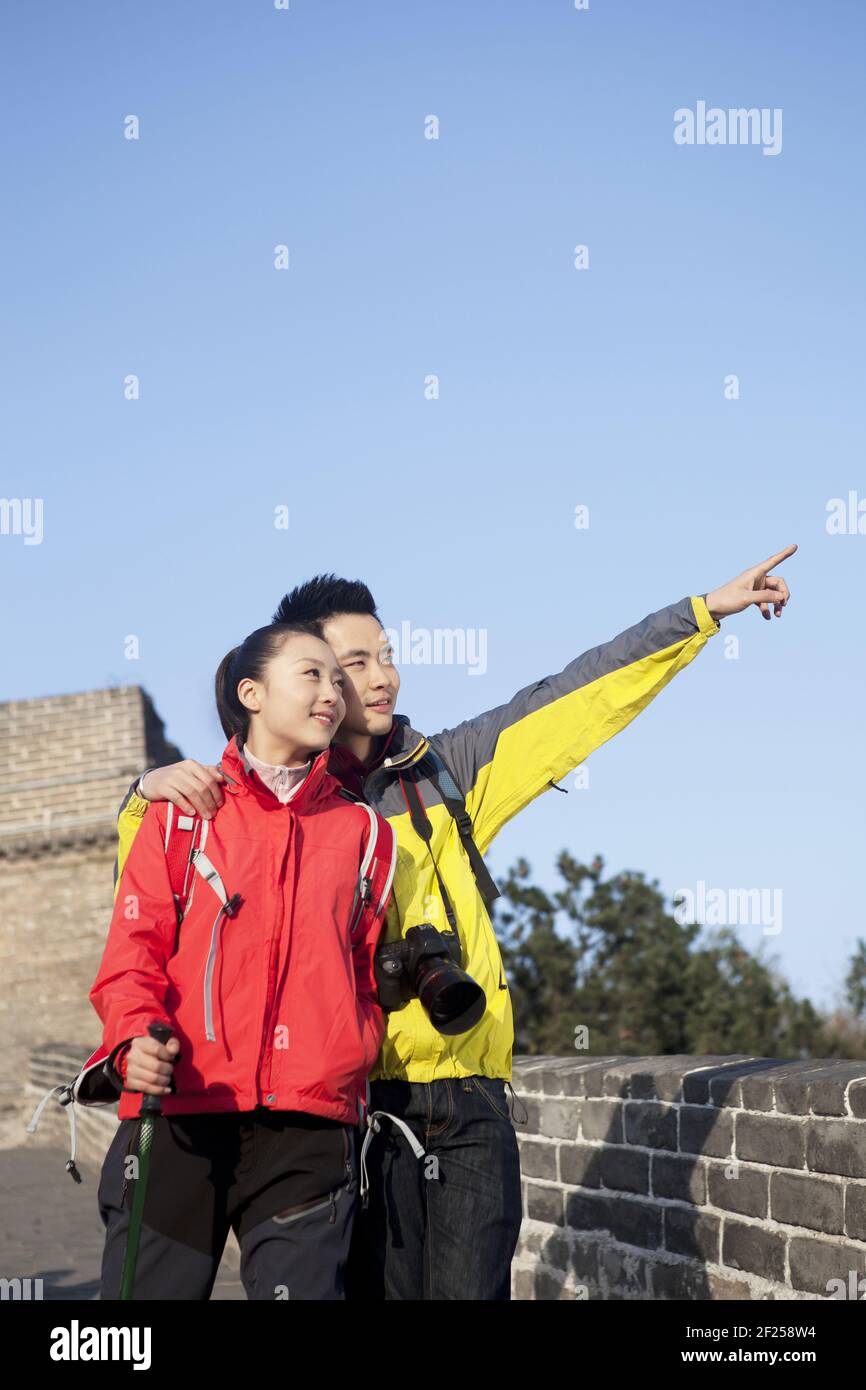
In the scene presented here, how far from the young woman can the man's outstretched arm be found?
0.57 meters

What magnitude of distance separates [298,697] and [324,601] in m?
0.52

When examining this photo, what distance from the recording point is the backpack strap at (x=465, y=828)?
3.51 m

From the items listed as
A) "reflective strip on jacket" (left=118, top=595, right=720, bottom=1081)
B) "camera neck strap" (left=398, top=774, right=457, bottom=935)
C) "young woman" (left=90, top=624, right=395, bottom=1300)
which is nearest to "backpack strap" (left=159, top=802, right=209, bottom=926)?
"young woman" (left=90, top=624, right=395, bottom=1300)

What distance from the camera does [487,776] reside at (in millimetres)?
3646

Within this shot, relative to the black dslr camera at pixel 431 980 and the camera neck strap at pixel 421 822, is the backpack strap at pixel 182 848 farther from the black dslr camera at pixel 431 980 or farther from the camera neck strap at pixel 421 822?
the camera neck strap at pixel 421 822

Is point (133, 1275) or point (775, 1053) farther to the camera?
point (775, 1053)

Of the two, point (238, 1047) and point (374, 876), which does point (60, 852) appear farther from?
point (238, 1047)

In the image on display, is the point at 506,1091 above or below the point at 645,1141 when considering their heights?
above

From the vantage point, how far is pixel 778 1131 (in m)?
4.65

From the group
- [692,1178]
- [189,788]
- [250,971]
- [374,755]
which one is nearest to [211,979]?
[250,971]
